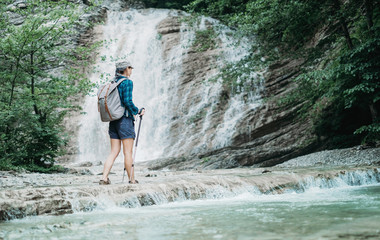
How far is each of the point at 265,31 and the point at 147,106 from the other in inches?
421

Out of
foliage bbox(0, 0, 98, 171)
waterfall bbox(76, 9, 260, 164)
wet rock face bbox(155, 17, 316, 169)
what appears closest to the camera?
foliage bbox(0, 0, 98, 171)

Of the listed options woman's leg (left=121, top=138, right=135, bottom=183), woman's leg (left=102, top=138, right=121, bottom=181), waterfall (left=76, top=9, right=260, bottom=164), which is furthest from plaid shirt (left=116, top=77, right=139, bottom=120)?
waterfall (left=76, top=9, right=260, bottom=164)

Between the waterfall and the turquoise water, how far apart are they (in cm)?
1071

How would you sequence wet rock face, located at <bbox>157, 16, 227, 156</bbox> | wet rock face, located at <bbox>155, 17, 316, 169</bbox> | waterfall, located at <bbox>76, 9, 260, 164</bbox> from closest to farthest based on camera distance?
wet rock face, located at <bbox>155, 17, 316, 169</bbox> < waterfall, located at <bbox>76, 9, 260, 164</bbox> < wet rock face, located at <bbox>157, 16, 227, 156</bbox>

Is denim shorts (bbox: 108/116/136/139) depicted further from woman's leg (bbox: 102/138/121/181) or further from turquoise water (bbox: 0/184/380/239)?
turquoise water (bbox: 0/184/380/239)

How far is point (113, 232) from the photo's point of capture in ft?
8.95

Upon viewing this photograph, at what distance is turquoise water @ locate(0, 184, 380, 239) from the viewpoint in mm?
2490

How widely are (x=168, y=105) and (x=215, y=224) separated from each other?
17.5m

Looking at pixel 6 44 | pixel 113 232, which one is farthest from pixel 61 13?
pixel 113 232

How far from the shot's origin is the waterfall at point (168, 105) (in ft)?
56.3

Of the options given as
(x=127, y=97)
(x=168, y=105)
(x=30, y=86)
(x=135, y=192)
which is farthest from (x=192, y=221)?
(x=168, y=105)

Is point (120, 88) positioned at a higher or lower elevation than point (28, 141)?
higher

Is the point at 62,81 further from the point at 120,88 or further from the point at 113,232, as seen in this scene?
the point at 113,232

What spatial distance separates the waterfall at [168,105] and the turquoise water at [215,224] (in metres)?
10.7
